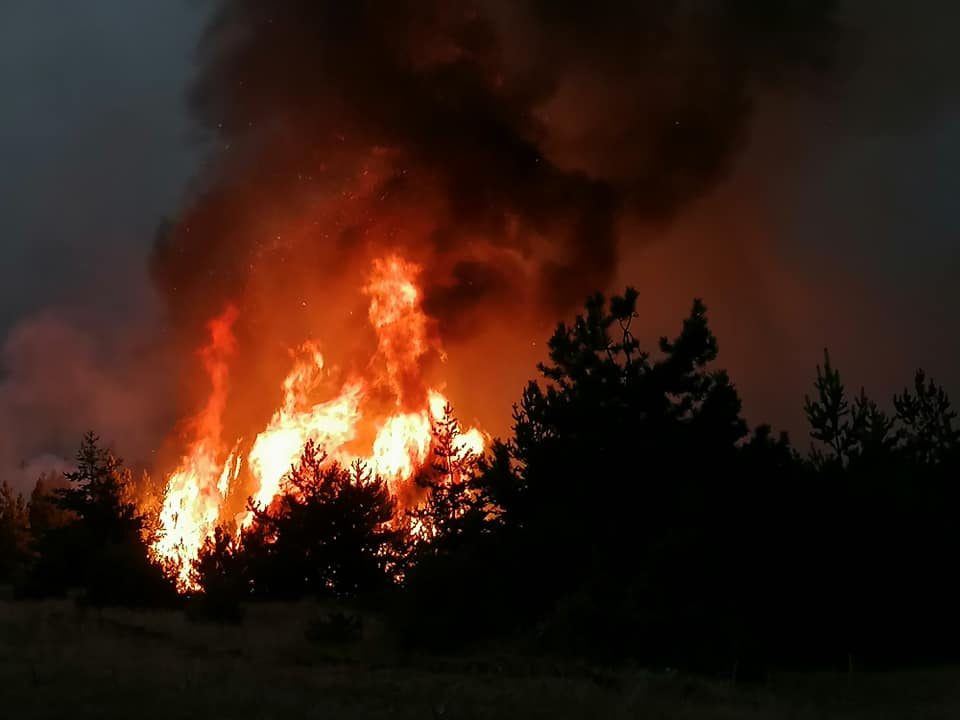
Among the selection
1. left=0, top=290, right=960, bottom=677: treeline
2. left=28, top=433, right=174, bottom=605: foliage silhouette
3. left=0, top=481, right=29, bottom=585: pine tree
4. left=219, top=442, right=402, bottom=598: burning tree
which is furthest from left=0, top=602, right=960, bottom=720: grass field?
left=0, top=481, right=29, bottom=585: pine tree

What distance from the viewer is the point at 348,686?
1455cm

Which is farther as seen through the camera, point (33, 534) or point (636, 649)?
point (33, 534)

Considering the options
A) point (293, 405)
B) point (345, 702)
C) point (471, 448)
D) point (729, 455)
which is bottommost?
point (345, 702)

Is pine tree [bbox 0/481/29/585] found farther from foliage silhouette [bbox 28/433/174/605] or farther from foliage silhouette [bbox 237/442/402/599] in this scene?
foliage silhouette [bbox 237/442/402/599]

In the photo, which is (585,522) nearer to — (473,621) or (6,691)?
(473,621)

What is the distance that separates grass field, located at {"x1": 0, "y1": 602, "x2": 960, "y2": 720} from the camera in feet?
39.7

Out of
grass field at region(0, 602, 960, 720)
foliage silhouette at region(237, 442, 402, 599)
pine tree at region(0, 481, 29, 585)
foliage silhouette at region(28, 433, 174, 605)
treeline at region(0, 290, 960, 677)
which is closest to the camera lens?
grass field at region(0, 602, 960, 720)

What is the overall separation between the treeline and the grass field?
217cm

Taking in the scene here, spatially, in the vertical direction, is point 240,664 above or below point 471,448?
below

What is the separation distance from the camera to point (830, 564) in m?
22.8

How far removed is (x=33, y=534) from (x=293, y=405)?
20.1 meters

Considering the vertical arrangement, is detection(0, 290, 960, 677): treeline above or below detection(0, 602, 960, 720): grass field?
above

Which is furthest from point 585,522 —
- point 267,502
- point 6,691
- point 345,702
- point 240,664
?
point 267,502

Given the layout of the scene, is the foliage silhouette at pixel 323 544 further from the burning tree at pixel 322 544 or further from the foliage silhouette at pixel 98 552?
the foliage silhouette at pixel 98 552
